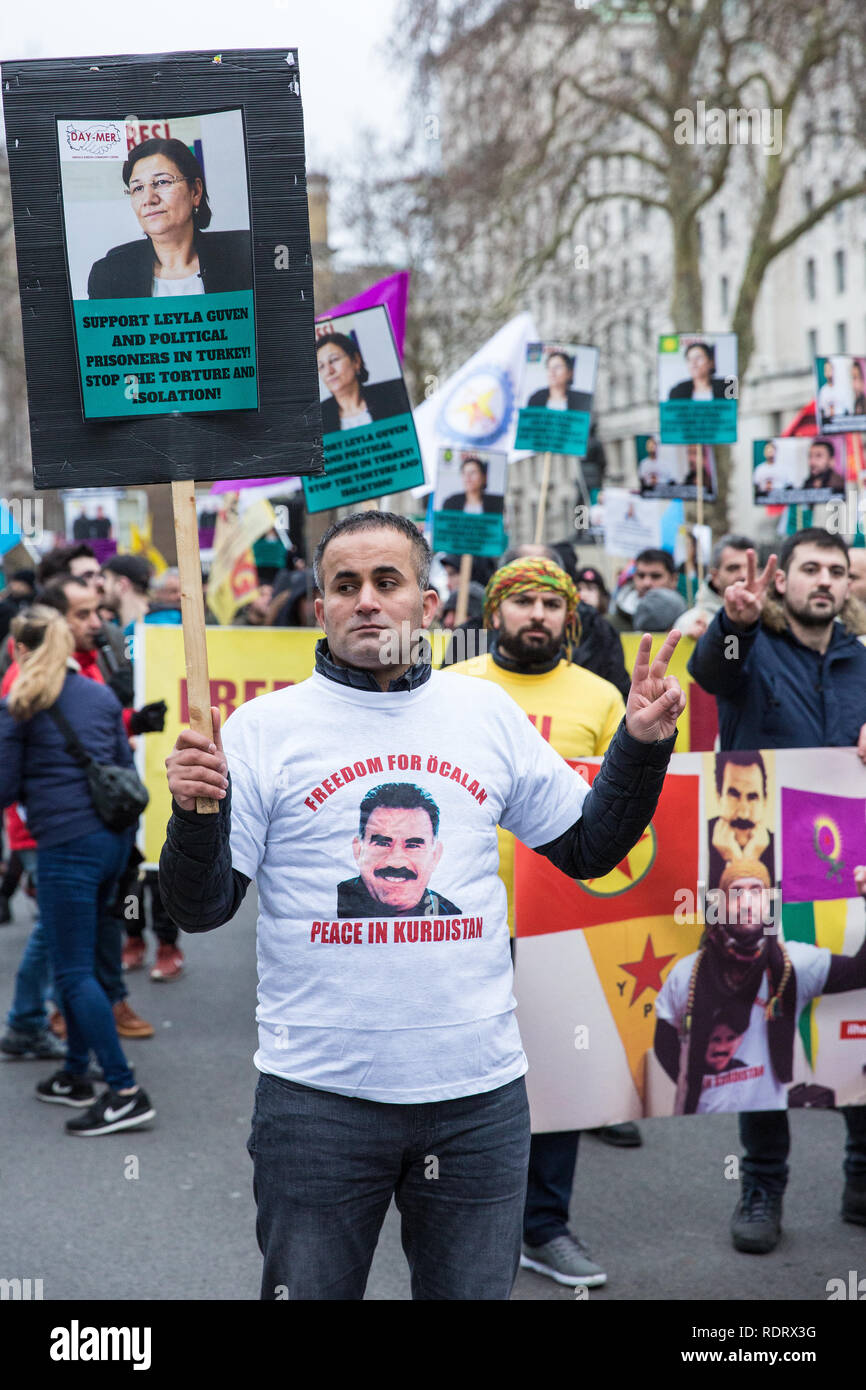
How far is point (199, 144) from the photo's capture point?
248 cm

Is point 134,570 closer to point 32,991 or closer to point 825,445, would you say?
point 32,991

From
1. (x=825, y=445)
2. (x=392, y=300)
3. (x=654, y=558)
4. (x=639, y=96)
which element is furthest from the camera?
(x=639, y=96)

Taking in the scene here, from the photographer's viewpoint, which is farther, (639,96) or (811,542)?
(639,96)

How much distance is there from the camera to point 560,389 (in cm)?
902

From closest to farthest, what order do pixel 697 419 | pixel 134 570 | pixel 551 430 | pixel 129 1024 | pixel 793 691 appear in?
pixel 793 691
pixel 129 1024
pixel 134 570
pixel 551 430
pixel 697 419

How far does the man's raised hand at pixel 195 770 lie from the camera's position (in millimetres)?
2326

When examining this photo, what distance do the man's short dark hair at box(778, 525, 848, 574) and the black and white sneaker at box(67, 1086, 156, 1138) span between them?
2962 millimetres

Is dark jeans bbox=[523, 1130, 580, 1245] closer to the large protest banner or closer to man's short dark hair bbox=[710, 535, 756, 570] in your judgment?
the large protest banner

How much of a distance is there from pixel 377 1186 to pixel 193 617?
100 centimetres

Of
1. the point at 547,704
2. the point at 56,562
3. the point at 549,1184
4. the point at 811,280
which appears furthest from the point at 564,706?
the point at 811,280

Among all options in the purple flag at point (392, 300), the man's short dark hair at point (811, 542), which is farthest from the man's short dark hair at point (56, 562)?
the man's short dark hair at point (811, 542)

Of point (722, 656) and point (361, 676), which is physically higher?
point (361, 676)

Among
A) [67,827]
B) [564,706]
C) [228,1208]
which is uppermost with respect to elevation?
[564,706]
